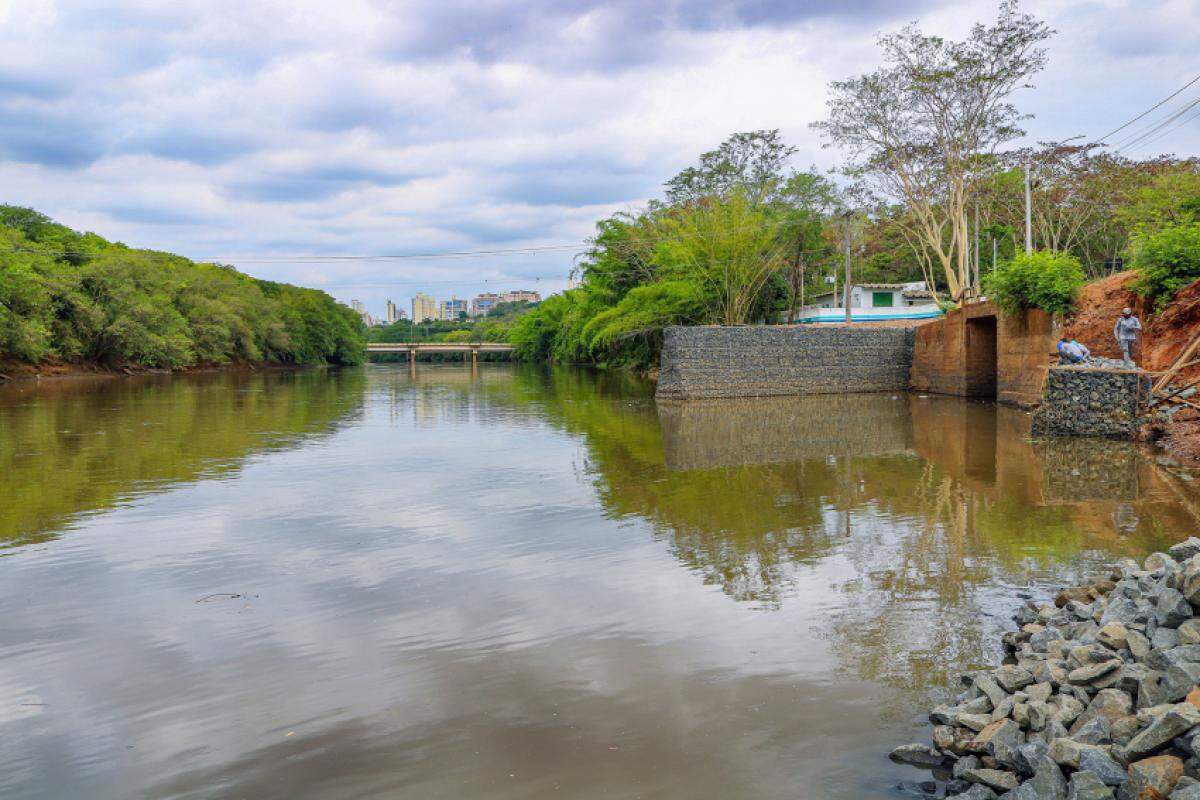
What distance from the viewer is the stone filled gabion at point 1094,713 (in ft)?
10.2

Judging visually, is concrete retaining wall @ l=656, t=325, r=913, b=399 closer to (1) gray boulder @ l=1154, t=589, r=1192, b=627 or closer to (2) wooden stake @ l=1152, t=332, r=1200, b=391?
(2) wooden stake @ l=1152, t=332, r=1200, b=391

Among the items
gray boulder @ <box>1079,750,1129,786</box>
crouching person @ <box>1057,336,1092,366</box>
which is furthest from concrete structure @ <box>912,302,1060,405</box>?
gray boulder @ <box>1079,750,1129,786</box>

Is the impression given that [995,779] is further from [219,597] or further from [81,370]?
[81,370]

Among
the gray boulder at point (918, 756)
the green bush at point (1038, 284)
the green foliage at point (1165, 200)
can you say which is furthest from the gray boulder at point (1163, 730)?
the green foliage at point (1165, 200)

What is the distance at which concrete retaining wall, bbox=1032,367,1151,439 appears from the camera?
14430 mm

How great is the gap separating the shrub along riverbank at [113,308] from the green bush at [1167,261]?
43343mm

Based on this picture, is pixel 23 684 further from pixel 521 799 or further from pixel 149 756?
pixel 521 799

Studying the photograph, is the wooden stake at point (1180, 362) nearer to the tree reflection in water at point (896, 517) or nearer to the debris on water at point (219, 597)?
the tree reflection in water at point (896, 517)

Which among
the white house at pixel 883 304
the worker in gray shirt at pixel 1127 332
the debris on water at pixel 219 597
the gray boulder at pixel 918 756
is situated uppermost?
the white house at pixel 883 304

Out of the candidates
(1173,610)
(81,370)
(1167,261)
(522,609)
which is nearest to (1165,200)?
(1167,261)

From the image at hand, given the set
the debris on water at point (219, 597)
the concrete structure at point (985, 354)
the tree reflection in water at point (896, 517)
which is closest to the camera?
the tree reflection in water at point (896, 517)

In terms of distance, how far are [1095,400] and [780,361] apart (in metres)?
13.4

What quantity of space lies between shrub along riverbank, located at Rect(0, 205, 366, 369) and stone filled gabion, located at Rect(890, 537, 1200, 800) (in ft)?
144

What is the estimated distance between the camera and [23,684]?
5.00 metres
